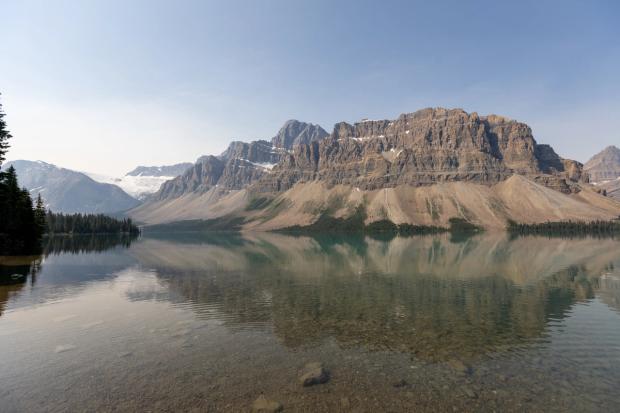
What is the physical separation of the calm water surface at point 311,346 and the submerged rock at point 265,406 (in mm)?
458

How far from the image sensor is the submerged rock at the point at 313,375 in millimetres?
23788

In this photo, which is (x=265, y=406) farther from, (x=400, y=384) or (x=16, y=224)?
(x=16, y=224)

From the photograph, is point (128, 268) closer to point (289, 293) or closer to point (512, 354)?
point (289, 293)

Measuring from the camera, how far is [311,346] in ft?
103

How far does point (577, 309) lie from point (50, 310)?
70085 millimetres

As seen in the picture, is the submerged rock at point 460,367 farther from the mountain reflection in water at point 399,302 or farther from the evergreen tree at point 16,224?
the evergreen tree at point 16,224

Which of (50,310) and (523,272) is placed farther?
(523,272)

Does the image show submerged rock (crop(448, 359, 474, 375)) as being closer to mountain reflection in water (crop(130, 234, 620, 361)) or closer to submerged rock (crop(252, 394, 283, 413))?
mountain reflection in water (crop(130, 234, 620, 361))

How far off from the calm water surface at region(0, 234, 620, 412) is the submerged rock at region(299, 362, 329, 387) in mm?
664

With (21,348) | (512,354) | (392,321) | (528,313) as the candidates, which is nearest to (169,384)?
(21,348)

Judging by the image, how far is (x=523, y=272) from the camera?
77.6 meters

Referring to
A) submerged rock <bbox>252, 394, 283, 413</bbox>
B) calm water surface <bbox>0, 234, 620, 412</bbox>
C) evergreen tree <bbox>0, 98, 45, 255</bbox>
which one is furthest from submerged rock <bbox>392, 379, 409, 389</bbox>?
evergreen tree <bbox>0, 98, 45, 255</bbox>

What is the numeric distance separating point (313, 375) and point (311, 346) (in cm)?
713

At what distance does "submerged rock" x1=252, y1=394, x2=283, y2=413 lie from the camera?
794 inches
